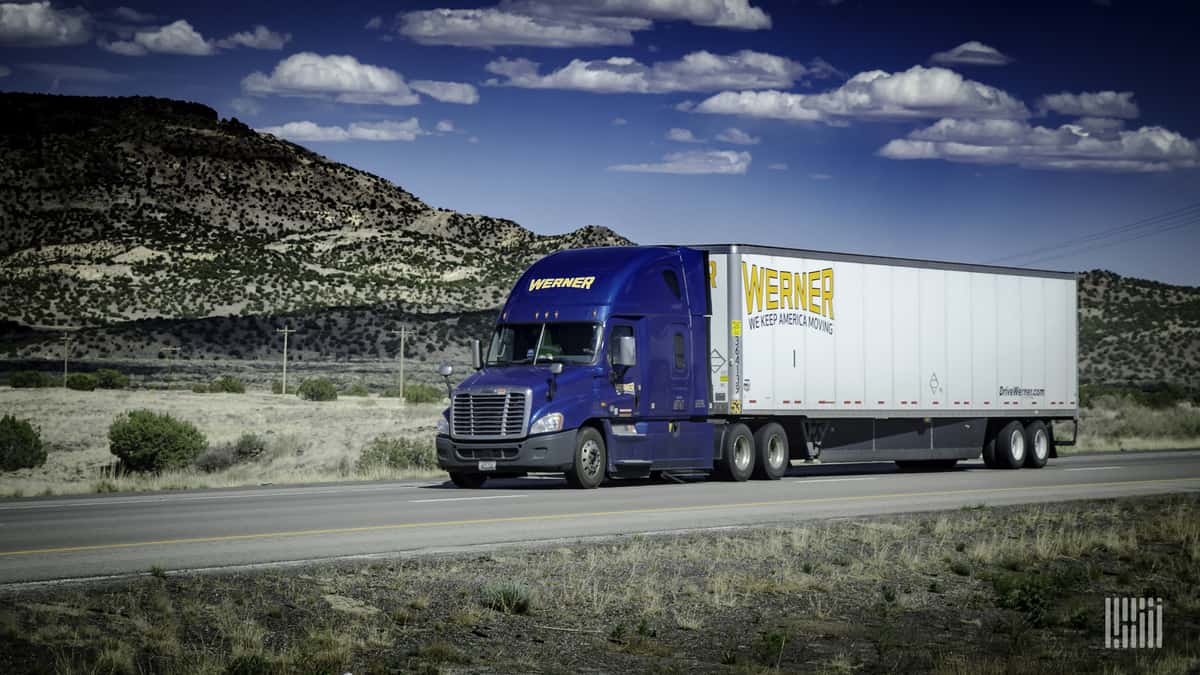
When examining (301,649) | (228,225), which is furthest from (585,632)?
(228,225)

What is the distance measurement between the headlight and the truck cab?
0.6 inches

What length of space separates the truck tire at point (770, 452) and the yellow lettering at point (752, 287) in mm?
2411

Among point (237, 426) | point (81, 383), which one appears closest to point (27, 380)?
point (81, 383)

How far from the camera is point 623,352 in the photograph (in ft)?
81.6

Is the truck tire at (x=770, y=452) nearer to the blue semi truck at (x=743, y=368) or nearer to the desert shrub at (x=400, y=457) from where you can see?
the blue semi truck at (x=743, y=368)

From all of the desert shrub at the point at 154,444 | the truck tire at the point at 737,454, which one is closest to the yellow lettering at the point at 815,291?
the truck tire at the point at 737,454

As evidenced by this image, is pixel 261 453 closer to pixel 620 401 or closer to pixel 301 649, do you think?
pixel 620 401

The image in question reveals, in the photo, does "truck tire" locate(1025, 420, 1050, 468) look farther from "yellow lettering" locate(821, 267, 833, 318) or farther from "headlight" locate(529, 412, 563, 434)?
"headlight" locate(529, 412, 563, 434)

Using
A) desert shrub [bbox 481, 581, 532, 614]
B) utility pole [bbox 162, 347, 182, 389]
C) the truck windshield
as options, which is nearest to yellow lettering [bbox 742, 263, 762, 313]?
the truck windshield

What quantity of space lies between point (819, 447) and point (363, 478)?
9.17m

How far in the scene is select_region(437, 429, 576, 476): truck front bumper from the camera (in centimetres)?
2405

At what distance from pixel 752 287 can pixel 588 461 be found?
484cm

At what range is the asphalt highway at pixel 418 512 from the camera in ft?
51.3

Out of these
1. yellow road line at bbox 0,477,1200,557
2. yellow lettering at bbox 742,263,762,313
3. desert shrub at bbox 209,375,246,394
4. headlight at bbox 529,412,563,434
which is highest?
yellow lettering at bbox 742,263,762,313
